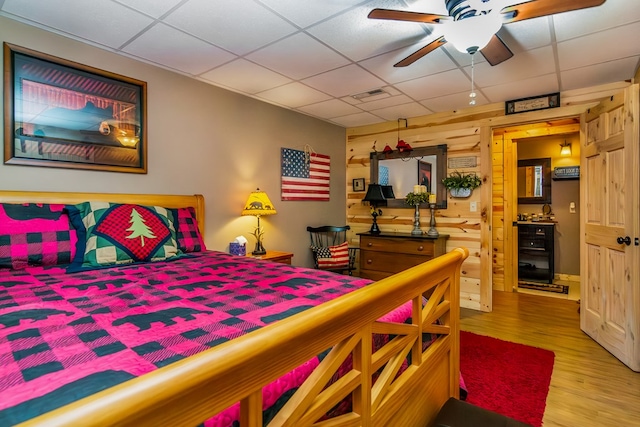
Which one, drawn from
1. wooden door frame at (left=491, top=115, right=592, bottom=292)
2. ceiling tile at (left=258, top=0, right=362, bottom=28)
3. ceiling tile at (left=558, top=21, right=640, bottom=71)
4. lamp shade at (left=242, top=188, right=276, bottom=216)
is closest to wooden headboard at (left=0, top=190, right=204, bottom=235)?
lamp shade at (left=242, top=188, right=276, bottom=216)

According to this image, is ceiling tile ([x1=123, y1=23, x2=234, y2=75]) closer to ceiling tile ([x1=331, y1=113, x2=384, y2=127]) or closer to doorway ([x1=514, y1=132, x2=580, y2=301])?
ceiling tile ([x1=331, y1=113, x2=384, y2=127])

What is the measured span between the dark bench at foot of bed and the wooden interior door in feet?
6.22

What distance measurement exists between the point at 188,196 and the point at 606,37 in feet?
11.1

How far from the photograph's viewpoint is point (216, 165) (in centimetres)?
322

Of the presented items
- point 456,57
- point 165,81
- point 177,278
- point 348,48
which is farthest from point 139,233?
point 456,57

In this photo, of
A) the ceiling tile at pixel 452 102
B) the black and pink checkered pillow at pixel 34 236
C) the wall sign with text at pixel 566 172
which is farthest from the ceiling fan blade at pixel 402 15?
the wall sign with text at pixel 566 172

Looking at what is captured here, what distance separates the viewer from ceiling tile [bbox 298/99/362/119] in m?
3.76

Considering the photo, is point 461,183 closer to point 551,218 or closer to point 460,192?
point 460,192

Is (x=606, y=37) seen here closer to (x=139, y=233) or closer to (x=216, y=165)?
(x=216, y=165)

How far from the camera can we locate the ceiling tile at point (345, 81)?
9.47 ft

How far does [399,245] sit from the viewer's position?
398 cm

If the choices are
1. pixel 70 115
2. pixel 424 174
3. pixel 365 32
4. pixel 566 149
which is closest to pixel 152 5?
pixel 70 115

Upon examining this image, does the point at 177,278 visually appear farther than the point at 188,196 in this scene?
No

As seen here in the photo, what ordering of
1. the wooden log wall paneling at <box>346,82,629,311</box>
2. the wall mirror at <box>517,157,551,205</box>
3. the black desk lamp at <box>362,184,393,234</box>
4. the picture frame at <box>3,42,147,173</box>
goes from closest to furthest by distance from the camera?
the picture frame at <box>3,42,147,173</box>, the wooden log wall paneling at <box>346,82,629,311</box>, the black desk lamp at <box>362,184,393,234</box>, the wall mirror at <box>517,157,551,205</box>
